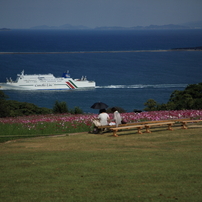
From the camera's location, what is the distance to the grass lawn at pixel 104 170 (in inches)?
326

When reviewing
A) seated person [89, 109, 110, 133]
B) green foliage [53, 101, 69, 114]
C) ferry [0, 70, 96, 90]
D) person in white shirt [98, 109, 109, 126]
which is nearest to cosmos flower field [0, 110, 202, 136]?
seated person [89, 109, 110, 133]

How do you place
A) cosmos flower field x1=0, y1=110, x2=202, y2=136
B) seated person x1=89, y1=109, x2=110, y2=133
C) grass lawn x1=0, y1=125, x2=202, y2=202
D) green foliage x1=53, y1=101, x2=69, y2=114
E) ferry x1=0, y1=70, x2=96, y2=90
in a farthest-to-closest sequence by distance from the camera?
ferry x1=0, y1=70, x2=96, y2=90 → green foliage x1=53, y1=101, x2=69, y2=114 → cosmos flower field x1=0, y1=110, x2=202, y2=136 → seated person x1=89, y1=109, x2=110, y2=133 → grass lawn x1=0, y1=125, x2=202, y2=202

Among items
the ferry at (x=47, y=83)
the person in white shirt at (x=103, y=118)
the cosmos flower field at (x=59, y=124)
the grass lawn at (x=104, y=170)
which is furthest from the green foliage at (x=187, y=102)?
the ferry at (x=47, y=83)

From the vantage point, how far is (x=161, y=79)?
9475 centimetres

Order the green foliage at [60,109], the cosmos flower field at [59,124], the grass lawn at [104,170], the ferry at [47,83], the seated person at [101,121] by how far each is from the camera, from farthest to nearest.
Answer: the ferry at [47,83], the green foliage at [60,109], the cosmos flower field at [59,124], the seated person at [101,121], the grass lawn at [104,170]

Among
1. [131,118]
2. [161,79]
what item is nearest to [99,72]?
[161,79]

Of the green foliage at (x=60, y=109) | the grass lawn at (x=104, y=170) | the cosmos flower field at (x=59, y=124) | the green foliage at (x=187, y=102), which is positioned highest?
the green foliage at (x=187, y=102)

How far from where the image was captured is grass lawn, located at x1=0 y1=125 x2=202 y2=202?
8.28 meters

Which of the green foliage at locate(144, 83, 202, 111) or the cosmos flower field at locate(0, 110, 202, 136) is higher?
the green foliage at locate(144, 83, 202, 111)

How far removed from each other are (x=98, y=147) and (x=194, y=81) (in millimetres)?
80750

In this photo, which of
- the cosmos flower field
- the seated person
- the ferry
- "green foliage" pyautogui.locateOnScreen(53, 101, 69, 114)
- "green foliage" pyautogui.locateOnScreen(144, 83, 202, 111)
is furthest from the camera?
the ferry

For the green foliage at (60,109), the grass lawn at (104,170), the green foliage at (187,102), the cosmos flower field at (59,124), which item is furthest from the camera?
the green foliage at (60,109)

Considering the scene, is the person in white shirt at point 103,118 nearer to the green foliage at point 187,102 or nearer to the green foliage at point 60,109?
the green foliage at point 187,102

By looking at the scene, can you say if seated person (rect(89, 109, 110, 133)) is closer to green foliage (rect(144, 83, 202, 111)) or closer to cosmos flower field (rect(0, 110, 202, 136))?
cosmos flower field (rect(0, 110, 202, 136))
